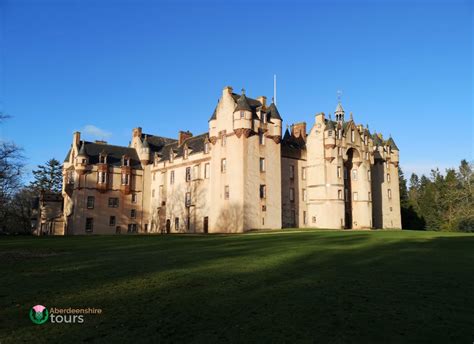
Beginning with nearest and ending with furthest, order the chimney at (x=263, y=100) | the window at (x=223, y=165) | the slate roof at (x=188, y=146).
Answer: the window at (x=223, y=165)
the chimney at (x=263, y=100)
the slate roof at (x=188, y=146)

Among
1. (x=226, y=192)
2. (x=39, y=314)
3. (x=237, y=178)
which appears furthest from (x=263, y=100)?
(x=39, y=314)

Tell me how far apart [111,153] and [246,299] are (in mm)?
61882

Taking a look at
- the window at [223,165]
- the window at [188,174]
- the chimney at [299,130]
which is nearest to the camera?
the window at [223,165]

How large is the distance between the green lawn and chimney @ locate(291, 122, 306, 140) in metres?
45.4

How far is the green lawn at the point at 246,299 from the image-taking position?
317 inches

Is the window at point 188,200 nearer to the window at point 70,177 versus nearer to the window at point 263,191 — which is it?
the window at point 263,191

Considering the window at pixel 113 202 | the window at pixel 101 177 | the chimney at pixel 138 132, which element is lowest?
the window at pixel 113 202

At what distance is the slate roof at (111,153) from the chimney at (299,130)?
2658 cm

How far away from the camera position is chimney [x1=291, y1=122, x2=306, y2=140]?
62031mm

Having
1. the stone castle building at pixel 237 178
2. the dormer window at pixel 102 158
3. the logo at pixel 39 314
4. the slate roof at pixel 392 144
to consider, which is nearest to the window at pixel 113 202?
the stone castle building at pixel 237 178

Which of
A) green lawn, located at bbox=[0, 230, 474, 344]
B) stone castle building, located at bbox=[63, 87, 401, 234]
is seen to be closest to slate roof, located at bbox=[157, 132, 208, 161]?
stone castle building, located at bbox=[63, 87, 401, 234]

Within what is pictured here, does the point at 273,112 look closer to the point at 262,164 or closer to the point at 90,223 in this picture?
the point at 262,164

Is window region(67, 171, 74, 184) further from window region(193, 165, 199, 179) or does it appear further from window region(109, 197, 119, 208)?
window region(193, 165, 199, 179)

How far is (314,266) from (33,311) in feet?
33.1
